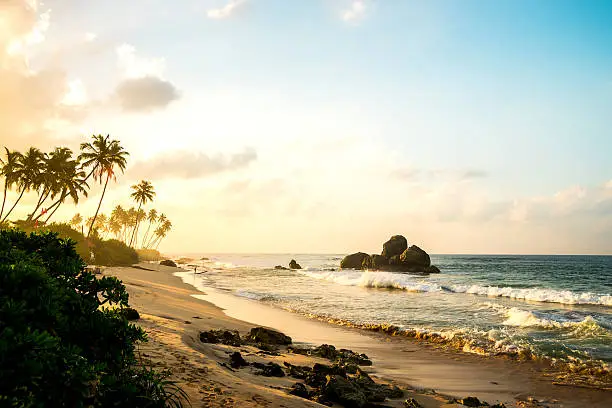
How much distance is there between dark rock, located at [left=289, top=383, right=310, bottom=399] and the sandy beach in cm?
18

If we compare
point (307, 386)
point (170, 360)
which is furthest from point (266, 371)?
point (170, 360)

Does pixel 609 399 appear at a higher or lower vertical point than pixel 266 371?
lower

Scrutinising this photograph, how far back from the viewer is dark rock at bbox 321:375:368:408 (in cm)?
802

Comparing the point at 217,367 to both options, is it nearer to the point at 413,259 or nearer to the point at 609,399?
the point at 609,399

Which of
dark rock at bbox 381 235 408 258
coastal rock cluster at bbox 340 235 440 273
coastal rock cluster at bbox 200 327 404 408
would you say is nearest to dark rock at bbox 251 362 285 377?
coastal rock cluster at bbox 200 327 404 408

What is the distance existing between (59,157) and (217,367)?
1981 inches

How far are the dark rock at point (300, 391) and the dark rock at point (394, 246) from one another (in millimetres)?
90488

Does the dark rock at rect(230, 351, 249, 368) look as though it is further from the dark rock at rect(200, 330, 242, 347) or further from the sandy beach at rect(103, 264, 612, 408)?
the dark rock at rect(200, 330, 242, 347)

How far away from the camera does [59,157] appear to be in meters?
47.7

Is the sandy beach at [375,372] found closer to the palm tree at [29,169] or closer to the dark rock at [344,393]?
the dark rock at [344,393]

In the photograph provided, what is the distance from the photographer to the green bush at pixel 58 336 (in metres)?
2.63

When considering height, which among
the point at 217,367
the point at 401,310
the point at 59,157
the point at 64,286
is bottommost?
the point at 401,310

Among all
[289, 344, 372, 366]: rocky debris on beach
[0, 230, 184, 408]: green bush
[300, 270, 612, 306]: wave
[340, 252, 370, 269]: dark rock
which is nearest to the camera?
[0, 230, 184, 408]: green bush

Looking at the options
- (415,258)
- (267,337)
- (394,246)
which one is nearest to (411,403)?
(267,337)
